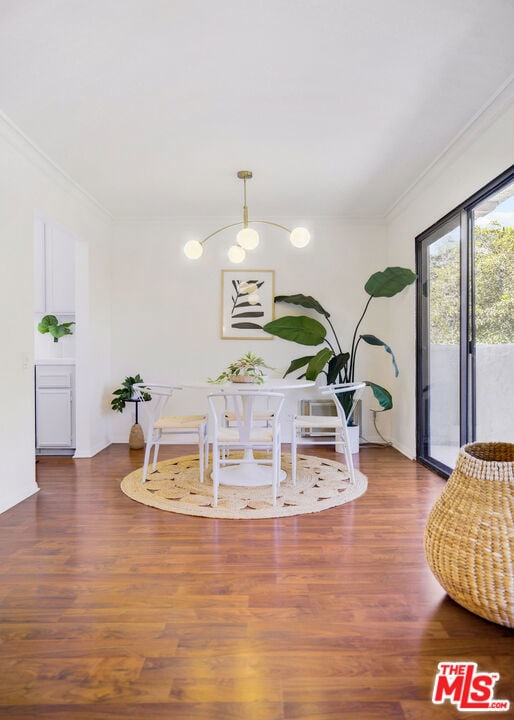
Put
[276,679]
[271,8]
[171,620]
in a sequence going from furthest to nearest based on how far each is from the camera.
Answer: [271,8], [171,620], [276,679]

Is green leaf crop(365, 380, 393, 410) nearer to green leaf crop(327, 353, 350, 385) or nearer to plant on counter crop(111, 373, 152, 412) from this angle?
green leaf crop(327, 353, 350, 385)

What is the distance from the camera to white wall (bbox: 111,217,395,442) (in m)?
5.11

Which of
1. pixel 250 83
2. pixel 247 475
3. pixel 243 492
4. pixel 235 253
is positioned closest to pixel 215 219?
pixel 235 253

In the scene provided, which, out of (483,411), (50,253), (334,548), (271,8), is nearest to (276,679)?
(334,548)

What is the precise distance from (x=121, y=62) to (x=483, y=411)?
3065 mm

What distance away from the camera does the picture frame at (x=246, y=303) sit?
5098mm

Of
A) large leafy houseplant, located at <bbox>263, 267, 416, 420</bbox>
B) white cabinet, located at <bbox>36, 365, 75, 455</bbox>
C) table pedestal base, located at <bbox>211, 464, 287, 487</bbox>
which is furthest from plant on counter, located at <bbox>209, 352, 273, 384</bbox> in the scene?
white cabinet, located at <bbox>36, 365, 75, 455</bbox>

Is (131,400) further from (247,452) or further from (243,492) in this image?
(243,492)

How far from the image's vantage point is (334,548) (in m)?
2.36

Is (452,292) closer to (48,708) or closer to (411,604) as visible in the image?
(411,604)

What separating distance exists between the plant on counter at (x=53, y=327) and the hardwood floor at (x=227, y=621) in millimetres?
2457

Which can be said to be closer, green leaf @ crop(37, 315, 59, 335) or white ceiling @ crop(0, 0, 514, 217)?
white ceiling @ crop(0, 0, 514, 217)

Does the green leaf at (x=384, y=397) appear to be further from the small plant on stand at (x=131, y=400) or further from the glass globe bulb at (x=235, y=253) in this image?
the small plant on stand at (x=131, y=400)

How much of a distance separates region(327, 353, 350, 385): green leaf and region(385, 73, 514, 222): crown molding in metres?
1.64
